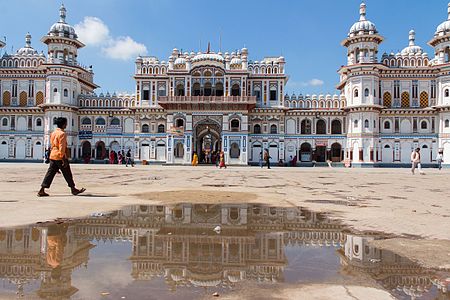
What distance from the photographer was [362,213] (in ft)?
20.8

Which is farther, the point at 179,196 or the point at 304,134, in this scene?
the point at 304,134

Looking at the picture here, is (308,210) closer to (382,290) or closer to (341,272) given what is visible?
(341,272)

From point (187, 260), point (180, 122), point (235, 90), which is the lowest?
point (187, 260)

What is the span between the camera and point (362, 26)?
40.5 meters

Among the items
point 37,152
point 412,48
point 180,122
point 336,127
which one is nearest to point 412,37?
point 412,48

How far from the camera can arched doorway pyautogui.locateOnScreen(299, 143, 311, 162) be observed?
42312 millimetres

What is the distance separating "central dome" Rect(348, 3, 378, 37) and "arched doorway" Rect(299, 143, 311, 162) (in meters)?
12.9

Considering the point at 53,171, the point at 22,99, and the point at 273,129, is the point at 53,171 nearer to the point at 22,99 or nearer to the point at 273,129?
the point at 273,129

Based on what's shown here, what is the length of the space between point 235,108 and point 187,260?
124ft

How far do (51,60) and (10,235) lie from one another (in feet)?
141

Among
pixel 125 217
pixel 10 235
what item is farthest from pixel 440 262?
pixel 10 235

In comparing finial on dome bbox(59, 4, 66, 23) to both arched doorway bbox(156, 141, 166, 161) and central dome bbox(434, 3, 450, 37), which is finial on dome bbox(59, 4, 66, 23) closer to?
arched doorway bbox(156, 141, 166, 161)

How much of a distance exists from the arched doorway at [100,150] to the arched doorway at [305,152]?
74.0 ft

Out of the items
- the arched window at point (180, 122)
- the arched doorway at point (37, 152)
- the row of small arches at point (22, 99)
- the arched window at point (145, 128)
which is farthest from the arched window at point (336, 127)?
the row of small arches at point (22, 99)
